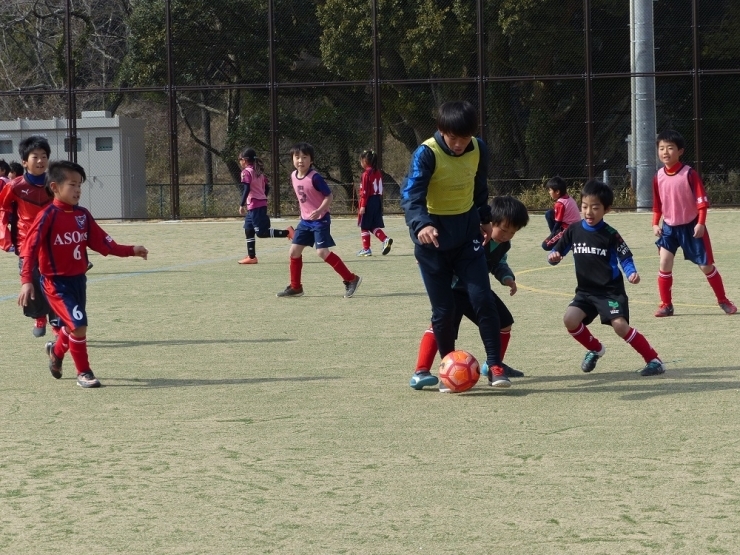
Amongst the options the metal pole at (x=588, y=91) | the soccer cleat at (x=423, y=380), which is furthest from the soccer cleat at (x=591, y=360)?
the metal pole at (x=588, y=91)

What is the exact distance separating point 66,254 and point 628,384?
359cm

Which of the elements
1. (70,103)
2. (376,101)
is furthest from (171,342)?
(70,103)

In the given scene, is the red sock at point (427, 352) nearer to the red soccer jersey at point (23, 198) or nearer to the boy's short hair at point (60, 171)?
the boy's short hair at point (60, 171)

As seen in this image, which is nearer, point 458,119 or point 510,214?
point 458,119

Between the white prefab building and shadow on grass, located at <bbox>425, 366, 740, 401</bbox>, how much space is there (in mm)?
23760

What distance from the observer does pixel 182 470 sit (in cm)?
527

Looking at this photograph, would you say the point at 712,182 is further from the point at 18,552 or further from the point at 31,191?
the point at 18,552

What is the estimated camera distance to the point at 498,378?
23.0ft

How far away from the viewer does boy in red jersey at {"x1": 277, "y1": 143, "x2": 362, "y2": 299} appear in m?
12.4

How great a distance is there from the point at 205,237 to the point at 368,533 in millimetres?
19044

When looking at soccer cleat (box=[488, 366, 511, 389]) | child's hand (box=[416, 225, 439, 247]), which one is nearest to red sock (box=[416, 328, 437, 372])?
soccer cleat (box=[488, 366, 511, 389])

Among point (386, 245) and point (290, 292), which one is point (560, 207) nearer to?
point (290, 292)

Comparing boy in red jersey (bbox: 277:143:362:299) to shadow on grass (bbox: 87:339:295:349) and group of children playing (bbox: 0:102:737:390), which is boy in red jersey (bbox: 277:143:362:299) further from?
group of children playing (bbox: 0:102:737:390)

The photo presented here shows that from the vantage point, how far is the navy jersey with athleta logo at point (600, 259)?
→ 7512mm
